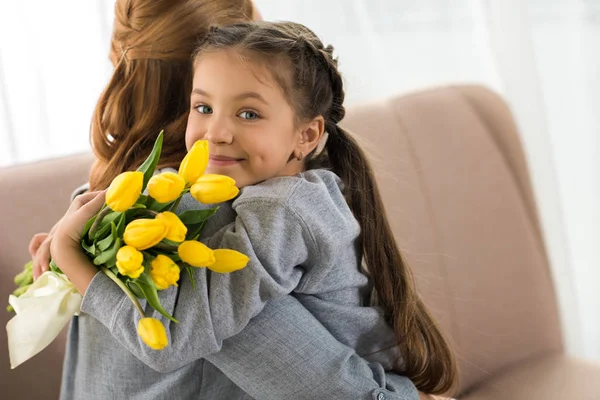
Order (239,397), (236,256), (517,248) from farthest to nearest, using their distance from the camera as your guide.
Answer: (517,248) < (239,397) < (236,256)

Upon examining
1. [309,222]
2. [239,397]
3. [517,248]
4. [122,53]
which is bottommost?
[517,248]

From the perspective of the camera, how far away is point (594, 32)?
8.37 feet

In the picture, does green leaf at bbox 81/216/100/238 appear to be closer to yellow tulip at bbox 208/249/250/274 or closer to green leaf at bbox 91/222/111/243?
green leaf at bbox 91/222/111/243

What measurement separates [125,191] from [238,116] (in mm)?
226

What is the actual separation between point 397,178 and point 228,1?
0.65 metres

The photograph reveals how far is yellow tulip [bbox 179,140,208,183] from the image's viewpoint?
0.89 meters

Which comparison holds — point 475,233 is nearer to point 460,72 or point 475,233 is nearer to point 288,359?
point 460,72

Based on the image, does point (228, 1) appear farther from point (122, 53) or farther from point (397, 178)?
point (397, 178)

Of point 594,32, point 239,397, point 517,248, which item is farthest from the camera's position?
point 594,32

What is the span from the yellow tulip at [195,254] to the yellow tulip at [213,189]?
5 cm

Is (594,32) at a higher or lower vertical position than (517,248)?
higher

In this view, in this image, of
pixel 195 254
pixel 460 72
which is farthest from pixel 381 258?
pixel 460 72

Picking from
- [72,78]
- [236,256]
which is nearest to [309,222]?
[236,256]

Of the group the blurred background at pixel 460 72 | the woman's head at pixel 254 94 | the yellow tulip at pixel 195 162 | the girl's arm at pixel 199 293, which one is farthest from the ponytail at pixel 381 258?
the blurred background at pixel 460 72
